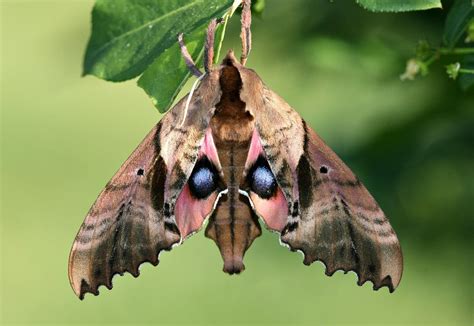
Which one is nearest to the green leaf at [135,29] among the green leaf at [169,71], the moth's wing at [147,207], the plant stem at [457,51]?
the green leaf at [169,71]

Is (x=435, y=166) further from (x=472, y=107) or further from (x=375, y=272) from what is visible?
(x=375, y=272)

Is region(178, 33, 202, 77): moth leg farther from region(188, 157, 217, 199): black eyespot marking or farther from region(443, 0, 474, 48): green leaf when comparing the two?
region(443, 0, 474, 48): green leaf

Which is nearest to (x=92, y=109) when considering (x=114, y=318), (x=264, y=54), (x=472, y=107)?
(x=114, y=318)

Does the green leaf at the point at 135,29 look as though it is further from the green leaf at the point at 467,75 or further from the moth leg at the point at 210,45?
the green leaf at the point at 467,75

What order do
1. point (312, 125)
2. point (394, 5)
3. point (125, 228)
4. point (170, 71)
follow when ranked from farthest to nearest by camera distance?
point (312, 125), point (125, 228), point (170, 71), point (394, 5)

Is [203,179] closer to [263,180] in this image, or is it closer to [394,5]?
[263,180]

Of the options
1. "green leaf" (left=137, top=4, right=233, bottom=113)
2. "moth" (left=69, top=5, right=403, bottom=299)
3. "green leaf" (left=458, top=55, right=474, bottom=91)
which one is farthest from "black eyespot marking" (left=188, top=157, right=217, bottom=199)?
"green leaf" (left=458, top=55, right=474, bottom=91)

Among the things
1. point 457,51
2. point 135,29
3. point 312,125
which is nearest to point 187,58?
point 135,29
